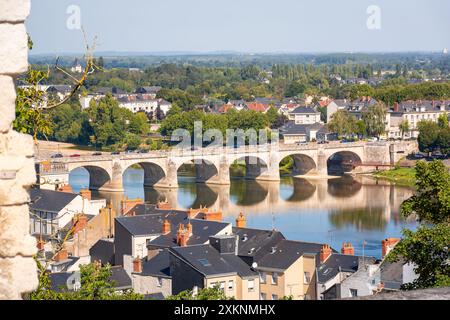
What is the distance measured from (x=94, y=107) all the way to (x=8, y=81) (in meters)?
59.7

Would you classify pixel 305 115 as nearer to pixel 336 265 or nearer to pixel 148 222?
pixel 148 222

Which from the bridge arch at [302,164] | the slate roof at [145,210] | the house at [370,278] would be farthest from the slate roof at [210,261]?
the bridge arch at [302,164]

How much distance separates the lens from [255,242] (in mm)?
20859

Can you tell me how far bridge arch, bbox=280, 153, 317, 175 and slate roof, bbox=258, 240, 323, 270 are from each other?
Answer: 1212 inches

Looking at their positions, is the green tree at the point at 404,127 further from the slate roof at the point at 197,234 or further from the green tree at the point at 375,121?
the slate roof at the point at 197,234

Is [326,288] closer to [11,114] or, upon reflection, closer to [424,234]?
[424,234]

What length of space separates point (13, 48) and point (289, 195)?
130 feet

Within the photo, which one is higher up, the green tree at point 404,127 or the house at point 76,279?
the house at point 76,279

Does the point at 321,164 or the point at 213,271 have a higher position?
the point at 213,271

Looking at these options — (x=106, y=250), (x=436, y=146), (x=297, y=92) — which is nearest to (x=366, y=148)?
(x=436, y=146)

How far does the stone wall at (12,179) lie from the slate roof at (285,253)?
51.4 feet

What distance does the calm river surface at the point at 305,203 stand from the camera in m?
31.1

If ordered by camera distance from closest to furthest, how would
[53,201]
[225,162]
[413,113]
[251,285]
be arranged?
[251,285] < [53,201] < [225,162] < [413,113]

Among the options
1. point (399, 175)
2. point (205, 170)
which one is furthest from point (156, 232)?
point (399, 175)
